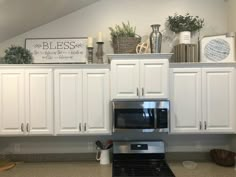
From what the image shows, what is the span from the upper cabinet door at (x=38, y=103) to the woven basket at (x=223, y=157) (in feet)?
6.24

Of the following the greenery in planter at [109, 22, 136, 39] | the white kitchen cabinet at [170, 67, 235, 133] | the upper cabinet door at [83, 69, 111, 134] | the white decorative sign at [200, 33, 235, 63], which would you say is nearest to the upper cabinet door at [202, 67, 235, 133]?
the white kitchen cabinet at [170, 67, 235, 133]

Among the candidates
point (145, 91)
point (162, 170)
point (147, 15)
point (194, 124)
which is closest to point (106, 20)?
point (147, 15)

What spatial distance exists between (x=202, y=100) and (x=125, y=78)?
0.90 meters

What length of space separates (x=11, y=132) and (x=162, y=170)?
1.71m

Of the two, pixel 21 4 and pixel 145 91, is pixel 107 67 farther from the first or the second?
pixel 21 4

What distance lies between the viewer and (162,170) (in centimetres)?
283

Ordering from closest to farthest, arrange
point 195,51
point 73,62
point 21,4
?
point 21,4 → point 195,51 → point 73,62

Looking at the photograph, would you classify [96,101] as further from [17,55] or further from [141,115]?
[17,55]

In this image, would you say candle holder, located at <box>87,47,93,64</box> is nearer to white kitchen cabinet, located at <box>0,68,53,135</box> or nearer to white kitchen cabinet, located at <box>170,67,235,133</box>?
white kitchen cabinet, located at <box>0,68,53,135</box>


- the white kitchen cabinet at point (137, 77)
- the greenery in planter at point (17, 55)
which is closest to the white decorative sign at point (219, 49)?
the white kitchen cabinet at point (137, 77)

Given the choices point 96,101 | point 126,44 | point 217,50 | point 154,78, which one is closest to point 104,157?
point 96,101

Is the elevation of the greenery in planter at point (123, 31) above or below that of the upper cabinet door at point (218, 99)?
above

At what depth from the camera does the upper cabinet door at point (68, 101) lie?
2.99 metres

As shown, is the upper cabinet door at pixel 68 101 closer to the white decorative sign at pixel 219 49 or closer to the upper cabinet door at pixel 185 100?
the upper cabinet door at pixel 185 100
